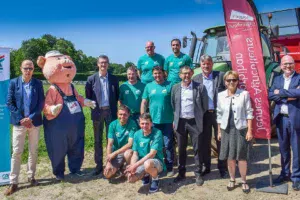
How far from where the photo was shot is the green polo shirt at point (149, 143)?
198 inches

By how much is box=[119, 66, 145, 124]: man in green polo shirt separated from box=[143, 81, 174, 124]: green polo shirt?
0.32 metres

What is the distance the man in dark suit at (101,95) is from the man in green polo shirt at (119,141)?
0.37 metres

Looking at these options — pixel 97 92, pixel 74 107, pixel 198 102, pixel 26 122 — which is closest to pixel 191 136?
Answer: pixel 198 102

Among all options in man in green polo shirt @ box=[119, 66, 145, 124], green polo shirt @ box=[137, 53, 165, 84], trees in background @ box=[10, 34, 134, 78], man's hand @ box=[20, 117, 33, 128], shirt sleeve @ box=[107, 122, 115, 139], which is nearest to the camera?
man's hand @ box=[20, 117, 33, 128]

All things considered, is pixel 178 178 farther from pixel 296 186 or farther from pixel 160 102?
pixel 296 186

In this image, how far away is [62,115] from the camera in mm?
5559

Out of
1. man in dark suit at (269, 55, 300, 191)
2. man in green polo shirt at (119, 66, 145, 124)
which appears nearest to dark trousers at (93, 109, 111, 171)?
man in green polo shirt at (119, 66, 145, 124)

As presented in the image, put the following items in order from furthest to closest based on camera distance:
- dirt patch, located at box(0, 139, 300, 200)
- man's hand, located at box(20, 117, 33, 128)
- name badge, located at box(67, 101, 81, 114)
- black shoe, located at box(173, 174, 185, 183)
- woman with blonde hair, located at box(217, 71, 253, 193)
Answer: name badge, located at box(67, 101, 81, 114)
black shoe, located at box(173, 174, 185, 183)
man's hand, located at box(20, 117, 33, 128)
dirt patch, located at box(0, 139, 300, 200)
woman with blonde hair, located at box(217, 71, 253, 193)

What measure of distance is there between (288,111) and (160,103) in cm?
198

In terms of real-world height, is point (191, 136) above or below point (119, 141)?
above

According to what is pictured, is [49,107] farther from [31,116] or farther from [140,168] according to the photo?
[140,168]

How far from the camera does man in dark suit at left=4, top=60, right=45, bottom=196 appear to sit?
5188 millimetres

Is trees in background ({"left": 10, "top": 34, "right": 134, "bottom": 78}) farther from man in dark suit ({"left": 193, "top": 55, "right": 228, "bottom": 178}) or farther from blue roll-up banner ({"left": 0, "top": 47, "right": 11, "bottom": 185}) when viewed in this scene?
man in dark suit ({"left": 193, "top": 55, "right": 228, "bottom": 178})

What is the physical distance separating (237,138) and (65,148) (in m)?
2.92
